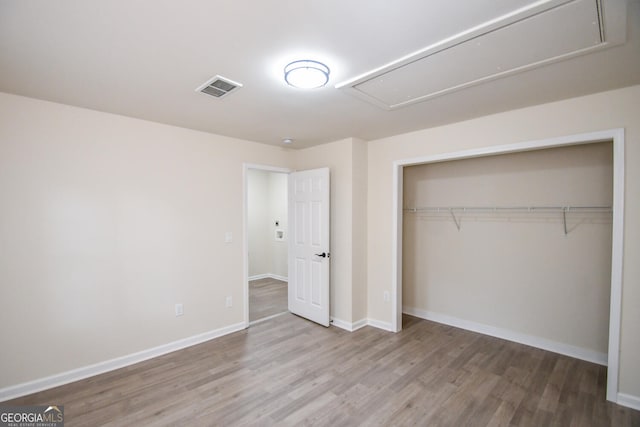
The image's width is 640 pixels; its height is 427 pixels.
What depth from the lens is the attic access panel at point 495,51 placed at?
4.85ft

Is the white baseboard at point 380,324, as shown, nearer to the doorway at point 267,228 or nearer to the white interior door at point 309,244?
the white interior door at point 309,244

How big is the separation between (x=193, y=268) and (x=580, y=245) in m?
4.26

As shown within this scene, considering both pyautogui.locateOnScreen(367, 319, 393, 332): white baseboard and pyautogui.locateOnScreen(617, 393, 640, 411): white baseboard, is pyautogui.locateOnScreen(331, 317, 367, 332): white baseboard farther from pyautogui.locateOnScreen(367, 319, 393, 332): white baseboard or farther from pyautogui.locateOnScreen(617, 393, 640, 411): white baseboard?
pyautogui.locateOnScreen(617, 393, 640, 411): white baseboard

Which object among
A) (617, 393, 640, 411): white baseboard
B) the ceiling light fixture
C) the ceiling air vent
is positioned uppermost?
the ceiling air vent

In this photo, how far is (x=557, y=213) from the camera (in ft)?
10.6

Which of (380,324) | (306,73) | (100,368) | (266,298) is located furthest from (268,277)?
(306,73)

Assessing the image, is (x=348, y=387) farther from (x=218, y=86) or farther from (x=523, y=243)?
(x=218, y=86)

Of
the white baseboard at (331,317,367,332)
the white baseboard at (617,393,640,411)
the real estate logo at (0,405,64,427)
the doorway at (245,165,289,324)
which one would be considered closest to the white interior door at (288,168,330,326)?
the white baseboard at (331,317,367,332)

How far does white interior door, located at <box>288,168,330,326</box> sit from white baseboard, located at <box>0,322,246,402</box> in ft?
3.66

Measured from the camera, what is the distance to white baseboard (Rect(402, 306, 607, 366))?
3018 millimetres

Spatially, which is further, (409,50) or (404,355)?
(404,355)

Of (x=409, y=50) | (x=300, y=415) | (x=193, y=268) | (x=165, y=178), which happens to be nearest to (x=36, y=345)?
(x=193, y=268)

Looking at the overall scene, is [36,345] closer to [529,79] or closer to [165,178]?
[165,178]

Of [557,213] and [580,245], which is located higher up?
[557,213]
